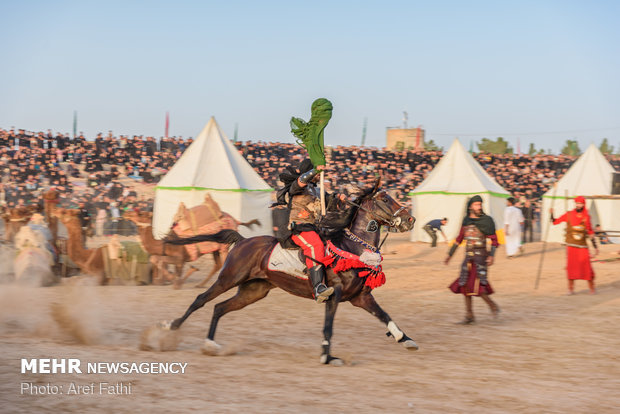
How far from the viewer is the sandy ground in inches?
219

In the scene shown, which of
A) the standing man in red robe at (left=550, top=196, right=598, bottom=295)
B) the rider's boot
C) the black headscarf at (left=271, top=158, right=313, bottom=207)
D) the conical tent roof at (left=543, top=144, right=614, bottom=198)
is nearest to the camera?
the rider's boot

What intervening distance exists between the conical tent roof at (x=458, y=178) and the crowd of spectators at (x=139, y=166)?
2692 millimetres

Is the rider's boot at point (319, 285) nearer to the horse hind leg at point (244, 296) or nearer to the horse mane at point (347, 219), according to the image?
the horse mane at point (347, 219)

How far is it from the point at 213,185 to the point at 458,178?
30.4 feet

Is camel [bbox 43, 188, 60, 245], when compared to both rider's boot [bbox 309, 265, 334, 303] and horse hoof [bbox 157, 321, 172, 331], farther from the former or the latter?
rider's boot [bbox 309, 265, 334, 303]

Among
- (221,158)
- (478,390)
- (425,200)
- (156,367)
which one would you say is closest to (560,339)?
(478,390)

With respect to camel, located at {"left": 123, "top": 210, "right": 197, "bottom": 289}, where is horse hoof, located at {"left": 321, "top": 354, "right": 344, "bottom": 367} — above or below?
below

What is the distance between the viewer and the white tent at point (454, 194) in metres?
24.3

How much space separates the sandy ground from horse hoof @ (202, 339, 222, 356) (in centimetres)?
13

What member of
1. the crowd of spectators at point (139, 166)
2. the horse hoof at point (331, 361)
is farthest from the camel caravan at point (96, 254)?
the crowd of spectators at point (139, 166)

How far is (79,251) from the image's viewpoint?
44.4 feet

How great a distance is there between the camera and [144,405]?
522 centimetres

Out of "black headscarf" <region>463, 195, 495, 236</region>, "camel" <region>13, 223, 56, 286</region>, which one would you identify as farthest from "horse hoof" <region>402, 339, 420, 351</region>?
"camel" <region>13, 223, 56, 286</region>

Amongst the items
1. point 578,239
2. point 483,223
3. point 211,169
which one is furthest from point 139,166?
point 483,223
